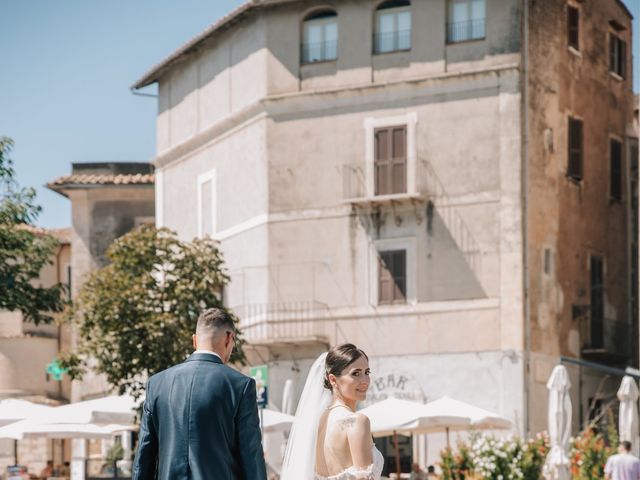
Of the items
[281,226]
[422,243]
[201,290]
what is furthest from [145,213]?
[201,290]

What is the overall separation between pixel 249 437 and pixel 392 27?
104 ft

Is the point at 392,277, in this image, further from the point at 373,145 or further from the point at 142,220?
the point at 142,220

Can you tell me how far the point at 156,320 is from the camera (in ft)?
101

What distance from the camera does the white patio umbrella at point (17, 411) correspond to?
27.9m

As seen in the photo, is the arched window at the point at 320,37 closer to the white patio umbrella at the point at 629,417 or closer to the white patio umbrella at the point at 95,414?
the white patio umbrella at the point at 629,417

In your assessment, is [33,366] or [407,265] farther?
[33,366]

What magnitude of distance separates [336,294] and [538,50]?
7800 millimetres

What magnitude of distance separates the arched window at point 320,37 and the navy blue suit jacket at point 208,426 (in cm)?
3220

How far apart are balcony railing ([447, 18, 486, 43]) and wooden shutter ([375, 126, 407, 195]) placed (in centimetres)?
254

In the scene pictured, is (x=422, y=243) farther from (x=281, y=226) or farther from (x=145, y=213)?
(x=145, y=213)

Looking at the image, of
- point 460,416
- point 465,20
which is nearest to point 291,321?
point 465,20

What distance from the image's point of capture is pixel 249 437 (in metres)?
7.53

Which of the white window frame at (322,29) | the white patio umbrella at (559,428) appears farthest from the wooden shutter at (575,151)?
the white patio umbrella at (559,428)

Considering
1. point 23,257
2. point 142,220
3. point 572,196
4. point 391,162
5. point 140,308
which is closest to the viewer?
point 23,257
